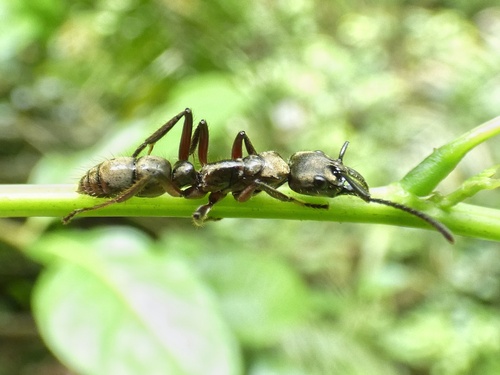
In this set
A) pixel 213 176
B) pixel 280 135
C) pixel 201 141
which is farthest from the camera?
pixel 280 135

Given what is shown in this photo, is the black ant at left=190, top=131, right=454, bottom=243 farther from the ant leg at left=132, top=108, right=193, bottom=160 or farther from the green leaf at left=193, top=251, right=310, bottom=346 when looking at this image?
the green leaf at left=193, top=251, right=310, bottom=346

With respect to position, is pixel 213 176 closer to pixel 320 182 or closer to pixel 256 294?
pixel 320 182

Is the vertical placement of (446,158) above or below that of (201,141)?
above

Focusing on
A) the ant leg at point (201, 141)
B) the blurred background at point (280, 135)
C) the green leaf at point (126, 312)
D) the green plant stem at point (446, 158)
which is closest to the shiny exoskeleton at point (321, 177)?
the green plant stem at point (446, 158)

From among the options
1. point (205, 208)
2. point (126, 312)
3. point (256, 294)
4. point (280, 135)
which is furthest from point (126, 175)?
point (280, 135)

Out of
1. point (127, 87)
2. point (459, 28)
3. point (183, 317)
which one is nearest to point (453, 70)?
point (459, 28)

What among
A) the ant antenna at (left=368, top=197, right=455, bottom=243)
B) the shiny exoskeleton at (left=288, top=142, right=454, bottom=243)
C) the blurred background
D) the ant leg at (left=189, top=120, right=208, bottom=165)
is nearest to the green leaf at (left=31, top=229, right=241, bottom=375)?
the blurred background

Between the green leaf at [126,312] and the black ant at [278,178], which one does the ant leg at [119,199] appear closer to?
the black ant at [278,178]

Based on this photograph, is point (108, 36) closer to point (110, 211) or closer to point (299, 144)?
point (299, 144)
